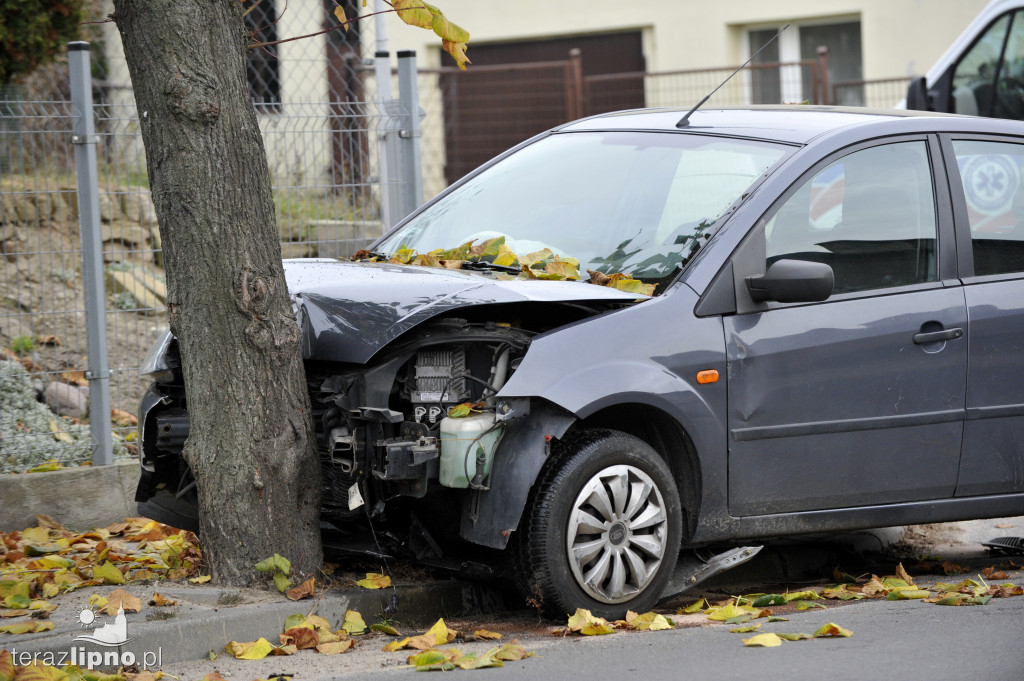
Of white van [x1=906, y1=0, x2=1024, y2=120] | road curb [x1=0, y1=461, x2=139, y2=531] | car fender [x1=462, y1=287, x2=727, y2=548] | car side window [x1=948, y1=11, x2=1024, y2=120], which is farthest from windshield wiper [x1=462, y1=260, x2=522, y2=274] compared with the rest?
car side window [x1=948, y1=11, x2=1024, y2=120]

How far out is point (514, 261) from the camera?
16.0 ft

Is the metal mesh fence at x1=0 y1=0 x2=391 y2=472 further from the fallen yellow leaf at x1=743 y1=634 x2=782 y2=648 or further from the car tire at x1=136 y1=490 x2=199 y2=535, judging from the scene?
the fallen yellow leaf at x1=743 y1=634 x2=782 y2=648

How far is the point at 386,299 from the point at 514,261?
2.35ft

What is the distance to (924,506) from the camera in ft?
16.1

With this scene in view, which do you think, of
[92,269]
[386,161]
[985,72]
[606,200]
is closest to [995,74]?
[985,72]

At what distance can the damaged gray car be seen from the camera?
422 cm

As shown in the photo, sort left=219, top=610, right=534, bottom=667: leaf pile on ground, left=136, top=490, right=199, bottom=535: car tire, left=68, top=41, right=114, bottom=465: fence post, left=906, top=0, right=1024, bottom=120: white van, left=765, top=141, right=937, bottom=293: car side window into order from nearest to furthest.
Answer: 1. left=219, top=610, right=534, bottom=667: leaf pile on ground
2. left=765, top=141, right=937, bottom=293: car side window
3. left=136, top=490, right=199, bottom=535: car tire
4. left=68, top=41, right=114, bottom=465: fence post
5. left=906, top=0, right=1024, bottom=120: white van

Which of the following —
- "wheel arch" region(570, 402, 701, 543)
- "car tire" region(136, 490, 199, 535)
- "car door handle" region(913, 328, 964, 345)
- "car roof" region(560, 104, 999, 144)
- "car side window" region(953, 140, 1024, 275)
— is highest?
"car roof" region(560, 104, 999, 144)

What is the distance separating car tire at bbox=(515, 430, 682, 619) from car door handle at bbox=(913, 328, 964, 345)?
3.69 feet

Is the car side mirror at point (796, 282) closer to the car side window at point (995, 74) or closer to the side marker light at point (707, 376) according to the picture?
the side marker light at point (707, 376)

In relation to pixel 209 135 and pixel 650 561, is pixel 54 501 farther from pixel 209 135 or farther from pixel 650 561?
pixel 650 561

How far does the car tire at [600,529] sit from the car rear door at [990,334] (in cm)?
135

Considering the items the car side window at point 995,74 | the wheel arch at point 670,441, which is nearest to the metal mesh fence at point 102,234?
the wheel arch at point 670,441

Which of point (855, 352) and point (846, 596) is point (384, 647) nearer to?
point (846, 596)
